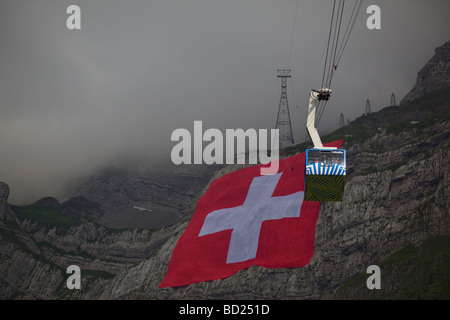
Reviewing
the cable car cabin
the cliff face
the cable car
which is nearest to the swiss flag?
the cliff face

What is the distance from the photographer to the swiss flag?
531ft

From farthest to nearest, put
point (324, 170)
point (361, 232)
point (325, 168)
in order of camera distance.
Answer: point (361, 232)
point (324, 170)
point (325, 168)

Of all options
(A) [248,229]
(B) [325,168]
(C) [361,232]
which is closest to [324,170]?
(B) [325,168]

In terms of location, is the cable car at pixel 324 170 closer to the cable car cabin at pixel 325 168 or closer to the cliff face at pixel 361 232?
the cable car cabin at pixel 325 168

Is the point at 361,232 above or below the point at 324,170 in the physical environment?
below

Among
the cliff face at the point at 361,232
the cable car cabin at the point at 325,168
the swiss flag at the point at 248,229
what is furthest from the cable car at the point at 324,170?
the cliff face at the point at 361,232

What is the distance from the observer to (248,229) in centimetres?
16838

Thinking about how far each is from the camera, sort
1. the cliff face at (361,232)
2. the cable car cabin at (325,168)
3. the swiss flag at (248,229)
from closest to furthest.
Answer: the cable car cabin at (325,168)
the swiss flag at (248,229)
the cliff face at (361,232)

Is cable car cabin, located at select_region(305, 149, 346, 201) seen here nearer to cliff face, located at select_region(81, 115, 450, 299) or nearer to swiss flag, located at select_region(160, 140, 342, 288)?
swiss flag, located at select_region(160, 140, 342, 288)

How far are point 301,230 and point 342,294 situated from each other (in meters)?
19.1

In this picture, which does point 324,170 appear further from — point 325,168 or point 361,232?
point 361,232

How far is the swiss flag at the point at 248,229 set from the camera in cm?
16188

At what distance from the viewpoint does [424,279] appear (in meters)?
159
